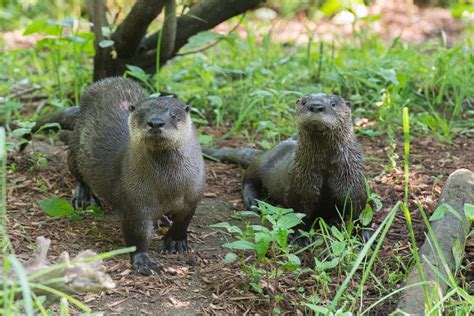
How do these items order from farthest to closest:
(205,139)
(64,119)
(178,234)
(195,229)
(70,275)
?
(205,139)
(64,119)
(195,229)
(178,234)
(70,275)

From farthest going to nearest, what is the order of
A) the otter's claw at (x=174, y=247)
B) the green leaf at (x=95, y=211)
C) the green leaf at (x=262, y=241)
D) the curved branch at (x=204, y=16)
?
1. the curved branch at (x=204, y=16)
2. the green leaf at (x=95, y=211)
3. the otter's claw at (x=174, y=247)
4. the green leaf at (x=262, y=241)

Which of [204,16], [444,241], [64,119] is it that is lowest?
[64,119]

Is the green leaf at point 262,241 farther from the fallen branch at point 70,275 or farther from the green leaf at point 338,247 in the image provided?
the fallen branch at point 70,275

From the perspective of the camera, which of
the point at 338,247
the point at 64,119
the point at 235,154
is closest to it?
the point at 338,247

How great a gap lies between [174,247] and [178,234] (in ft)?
0.23

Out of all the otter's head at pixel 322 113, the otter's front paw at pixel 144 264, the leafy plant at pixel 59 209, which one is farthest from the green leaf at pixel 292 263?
the leafy plant at pixel 59 209

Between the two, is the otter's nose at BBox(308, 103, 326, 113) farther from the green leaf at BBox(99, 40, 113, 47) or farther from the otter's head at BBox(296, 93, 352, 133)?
the green leaf at BBox(99, 40, 113, 47)

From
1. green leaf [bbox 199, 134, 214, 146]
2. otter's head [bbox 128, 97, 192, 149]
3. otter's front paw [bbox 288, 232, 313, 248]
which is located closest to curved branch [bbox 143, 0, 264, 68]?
green leaf [bbox 199, 134, 214, 146]

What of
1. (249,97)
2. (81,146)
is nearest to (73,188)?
(81,146)

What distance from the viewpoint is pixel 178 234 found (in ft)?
12.5

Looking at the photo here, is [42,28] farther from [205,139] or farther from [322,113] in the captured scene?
[322,113]

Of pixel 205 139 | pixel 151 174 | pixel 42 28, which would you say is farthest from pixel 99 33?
pixel 151 174

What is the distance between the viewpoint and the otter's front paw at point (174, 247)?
3799mm

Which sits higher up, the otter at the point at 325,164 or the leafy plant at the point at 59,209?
the otter at the point at 325,164
